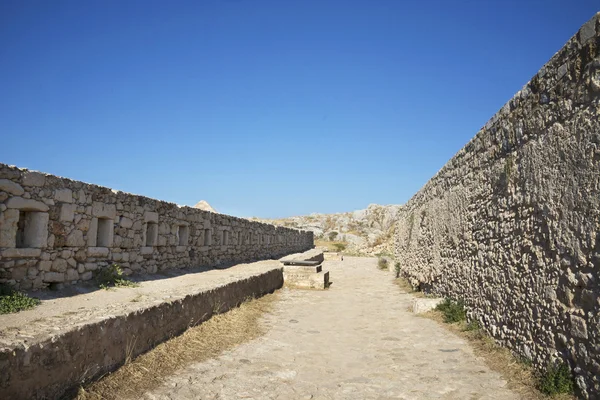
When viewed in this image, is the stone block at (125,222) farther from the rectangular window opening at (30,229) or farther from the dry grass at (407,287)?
the dry grass at (407,287)

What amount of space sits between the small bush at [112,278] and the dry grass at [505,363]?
5.73 metres

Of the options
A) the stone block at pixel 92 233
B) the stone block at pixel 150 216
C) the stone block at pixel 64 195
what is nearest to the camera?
the stone block at pixel 64 195

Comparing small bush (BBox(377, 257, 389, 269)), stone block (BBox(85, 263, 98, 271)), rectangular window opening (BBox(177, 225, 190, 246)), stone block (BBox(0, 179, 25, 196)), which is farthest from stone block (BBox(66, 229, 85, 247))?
small bush (BBox(377, 257, 389, 269))

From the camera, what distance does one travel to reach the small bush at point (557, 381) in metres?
3.96

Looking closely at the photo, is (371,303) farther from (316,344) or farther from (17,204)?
(17,204)

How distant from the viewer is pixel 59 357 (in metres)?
3.49

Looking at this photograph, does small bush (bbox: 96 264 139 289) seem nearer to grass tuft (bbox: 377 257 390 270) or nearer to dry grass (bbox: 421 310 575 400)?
dry grass (bbox: 421 310 575 400)

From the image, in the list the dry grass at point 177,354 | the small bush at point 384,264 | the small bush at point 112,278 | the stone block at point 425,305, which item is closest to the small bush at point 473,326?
the stone block at point 425,305

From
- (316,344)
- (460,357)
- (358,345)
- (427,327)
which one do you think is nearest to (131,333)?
(316,344)

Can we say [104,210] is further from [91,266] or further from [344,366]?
[344,366]

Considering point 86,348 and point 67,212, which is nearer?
point 86,348

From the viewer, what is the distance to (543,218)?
4754mm

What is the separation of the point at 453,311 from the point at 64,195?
6.80 m

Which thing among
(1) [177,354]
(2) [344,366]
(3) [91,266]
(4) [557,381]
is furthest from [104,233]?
Result: (4) [557,381]
